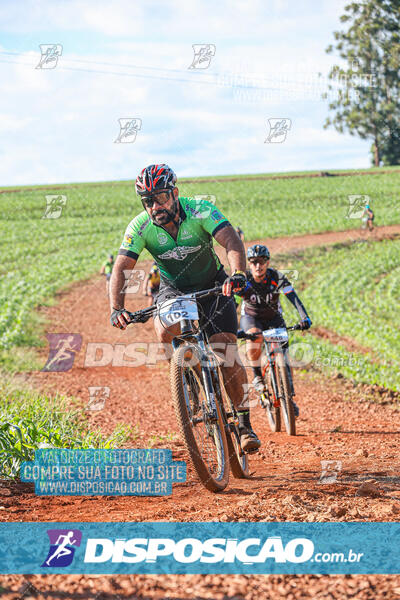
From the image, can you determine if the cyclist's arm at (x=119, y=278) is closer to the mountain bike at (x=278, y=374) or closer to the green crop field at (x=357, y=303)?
the mountain bike at (x=278, y=374)

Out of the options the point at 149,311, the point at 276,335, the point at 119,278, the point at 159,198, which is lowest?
the point at 149,311

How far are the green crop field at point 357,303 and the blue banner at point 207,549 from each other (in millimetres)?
7386

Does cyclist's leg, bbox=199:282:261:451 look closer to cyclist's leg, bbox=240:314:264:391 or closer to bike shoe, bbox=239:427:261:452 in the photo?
bike shoe, bbox=239:427:261:452

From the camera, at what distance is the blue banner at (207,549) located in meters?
3.08

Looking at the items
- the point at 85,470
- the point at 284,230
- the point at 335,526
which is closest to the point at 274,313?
the point at 85,470

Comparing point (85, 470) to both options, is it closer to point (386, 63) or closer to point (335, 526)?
point (335, 526)

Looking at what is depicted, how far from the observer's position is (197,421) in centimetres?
456

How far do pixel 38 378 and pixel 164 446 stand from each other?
5.56 m

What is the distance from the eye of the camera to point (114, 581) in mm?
2973

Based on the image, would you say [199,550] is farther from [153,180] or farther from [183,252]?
[153,180]

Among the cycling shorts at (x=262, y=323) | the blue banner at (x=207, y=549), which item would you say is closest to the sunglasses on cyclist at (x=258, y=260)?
the cycling shorts at (x=262, y=323)

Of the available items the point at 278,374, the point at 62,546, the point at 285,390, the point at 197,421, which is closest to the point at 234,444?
the point at 197,421

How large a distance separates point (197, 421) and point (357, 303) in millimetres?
16016

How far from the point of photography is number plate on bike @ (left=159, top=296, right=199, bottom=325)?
4.62 m
